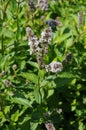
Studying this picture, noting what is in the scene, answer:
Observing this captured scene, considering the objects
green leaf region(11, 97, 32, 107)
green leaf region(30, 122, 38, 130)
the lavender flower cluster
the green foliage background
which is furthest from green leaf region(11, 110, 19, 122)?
the lavender flower cluster

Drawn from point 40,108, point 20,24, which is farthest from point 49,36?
point 20,24

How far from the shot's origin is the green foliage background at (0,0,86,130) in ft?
10.3

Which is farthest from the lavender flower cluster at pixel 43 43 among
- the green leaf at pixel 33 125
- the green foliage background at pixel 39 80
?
the green leaf at pixel 33 125

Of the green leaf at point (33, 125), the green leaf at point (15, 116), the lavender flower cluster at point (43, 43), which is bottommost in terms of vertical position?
the green leaf at point (33, 125)

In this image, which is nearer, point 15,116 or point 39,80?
point 39,80

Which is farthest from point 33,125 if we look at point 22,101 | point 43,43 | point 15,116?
point 43,43

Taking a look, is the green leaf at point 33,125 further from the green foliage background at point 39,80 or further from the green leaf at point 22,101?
the green leaf at point 22,101

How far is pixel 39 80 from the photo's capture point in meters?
3.04

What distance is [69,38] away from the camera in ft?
12.3

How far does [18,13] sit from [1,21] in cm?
75

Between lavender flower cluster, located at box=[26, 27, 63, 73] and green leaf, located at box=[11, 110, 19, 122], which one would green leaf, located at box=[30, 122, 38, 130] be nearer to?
green leaf, located at box=[11, 110, 19, 122]

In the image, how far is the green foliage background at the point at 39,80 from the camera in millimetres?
3146

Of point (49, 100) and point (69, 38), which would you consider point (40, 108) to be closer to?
point (49, 100)

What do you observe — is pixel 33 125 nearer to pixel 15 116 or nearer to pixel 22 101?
pixel 15 116
